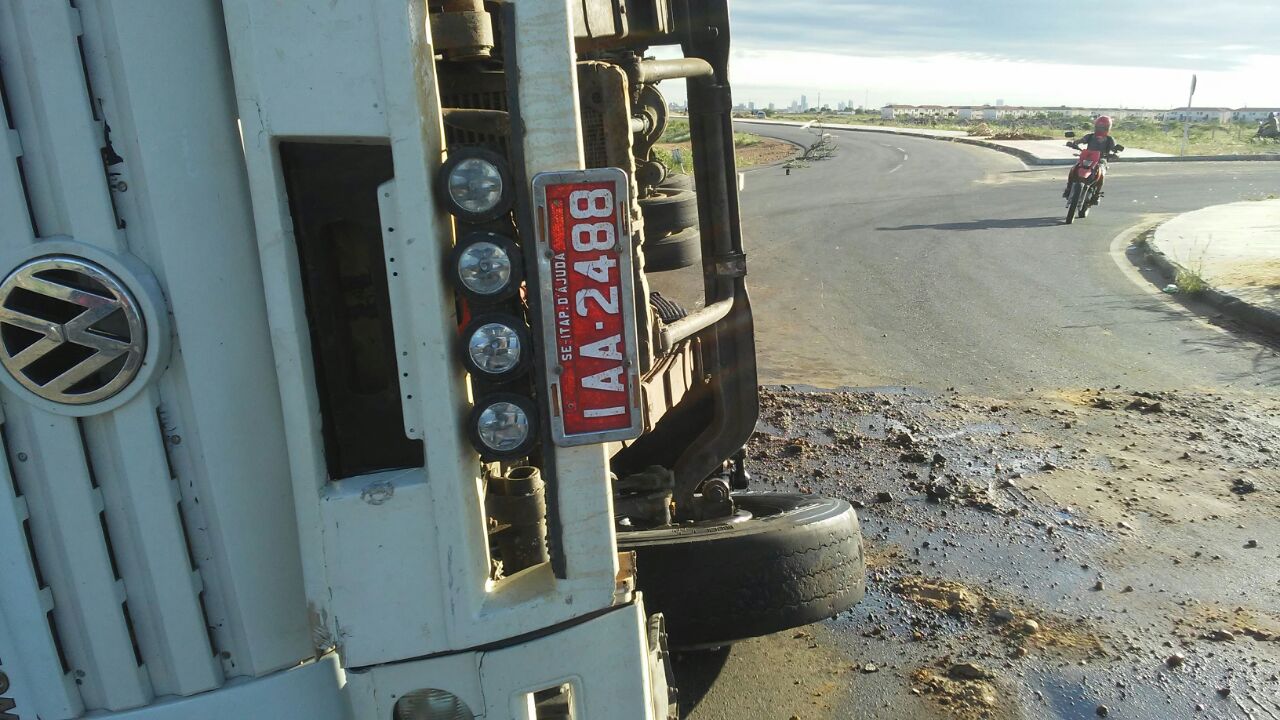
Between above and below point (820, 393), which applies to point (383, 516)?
above

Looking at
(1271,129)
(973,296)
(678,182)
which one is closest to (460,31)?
(678,182)

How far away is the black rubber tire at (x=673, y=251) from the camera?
146 inches

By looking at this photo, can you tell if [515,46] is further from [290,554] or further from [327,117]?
[290,554]

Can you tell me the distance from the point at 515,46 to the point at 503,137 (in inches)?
14.7

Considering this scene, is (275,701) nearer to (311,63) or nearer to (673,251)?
(311,63)

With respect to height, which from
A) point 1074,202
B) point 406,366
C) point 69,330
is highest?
point 69,330

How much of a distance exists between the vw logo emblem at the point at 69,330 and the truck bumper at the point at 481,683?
0.69 m

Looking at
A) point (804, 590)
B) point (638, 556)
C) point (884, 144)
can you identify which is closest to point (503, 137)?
point (638, 556)

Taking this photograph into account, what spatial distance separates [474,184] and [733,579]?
1777 millimetres

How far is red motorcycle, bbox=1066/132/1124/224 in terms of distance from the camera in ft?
52.3

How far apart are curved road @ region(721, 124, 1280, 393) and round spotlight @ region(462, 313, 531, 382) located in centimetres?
587

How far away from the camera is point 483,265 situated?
6.01 ft

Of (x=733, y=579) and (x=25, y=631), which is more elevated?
(x=25, y=631)

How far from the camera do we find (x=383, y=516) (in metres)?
1.90
